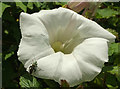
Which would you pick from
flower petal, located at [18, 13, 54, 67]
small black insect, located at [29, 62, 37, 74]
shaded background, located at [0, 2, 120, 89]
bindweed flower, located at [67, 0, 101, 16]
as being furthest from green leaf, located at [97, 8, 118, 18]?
small black insect, located at [29, 62, 37, 74]

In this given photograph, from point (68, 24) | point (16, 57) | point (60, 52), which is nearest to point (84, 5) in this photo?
point (68, 24)

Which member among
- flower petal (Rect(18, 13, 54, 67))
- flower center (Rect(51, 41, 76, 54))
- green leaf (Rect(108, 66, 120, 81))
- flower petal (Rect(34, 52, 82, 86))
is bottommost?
green leaf (Rect(108, 66, 120, 81))

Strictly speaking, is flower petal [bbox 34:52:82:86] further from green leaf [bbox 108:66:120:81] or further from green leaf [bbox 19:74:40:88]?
green leaf [bbox 108:66:120:81]

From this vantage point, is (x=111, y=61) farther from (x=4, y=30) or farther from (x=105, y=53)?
(x=4, y=30)

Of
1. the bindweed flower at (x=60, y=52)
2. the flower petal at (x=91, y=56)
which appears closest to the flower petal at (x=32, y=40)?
the bindweed flower at (x=60, y=52)

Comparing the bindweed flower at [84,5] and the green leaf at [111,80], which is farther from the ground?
the bindweed flower at [84,5]

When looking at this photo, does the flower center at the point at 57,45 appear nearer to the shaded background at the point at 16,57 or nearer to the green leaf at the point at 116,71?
the shaded background at the point at 16,57

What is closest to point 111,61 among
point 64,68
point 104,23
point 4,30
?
point 104,23

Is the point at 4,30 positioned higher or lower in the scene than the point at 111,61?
higher

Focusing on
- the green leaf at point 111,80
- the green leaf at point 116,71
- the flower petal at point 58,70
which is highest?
the flower petal at point 58,70
